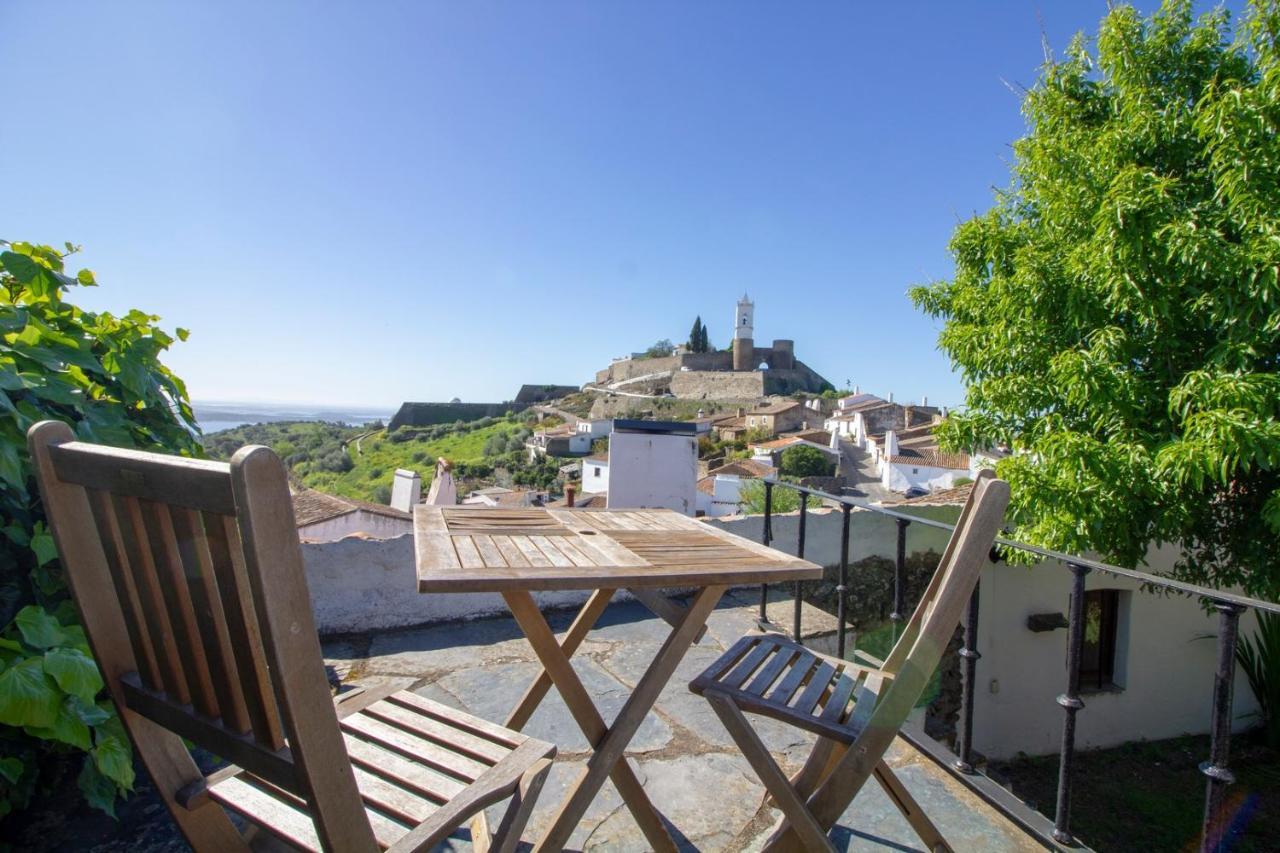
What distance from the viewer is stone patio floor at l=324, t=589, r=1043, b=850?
1630mm

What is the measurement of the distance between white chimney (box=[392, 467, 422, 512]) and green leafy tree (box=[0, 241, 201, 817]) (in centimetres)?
678

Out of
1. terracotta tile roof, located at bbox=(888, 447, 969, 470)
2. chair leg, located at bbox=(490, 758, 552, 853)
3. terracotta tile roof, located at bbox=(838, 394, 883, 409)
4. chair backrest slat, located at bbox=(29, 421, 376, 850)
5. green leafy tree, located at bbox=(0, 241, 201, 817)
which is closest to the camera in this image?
chair backrest slat, located at bbox=(29, 421, 376, 850)

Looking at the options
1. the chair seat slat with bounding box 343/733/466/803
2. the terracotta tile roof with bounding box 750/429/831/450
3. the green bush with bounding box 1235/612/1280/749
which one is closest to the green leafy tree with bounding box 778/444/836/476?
the terracotta tile roof with bounding box 750/429/831/450

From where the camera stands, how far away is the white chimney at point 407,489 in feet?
27.9

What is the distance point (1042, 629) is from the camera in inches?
276

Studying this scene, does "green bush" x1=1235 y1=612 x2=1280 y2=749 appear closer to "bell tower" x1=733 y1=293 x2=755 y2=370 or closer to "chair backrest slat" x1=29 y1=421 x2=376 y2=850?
"chair backrest slat" x1=29 y1=421 x2=376 y2=850

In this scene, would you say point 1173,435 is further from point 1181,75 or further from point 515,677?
point 515,677

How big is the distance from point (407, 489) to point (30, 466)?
8229mm

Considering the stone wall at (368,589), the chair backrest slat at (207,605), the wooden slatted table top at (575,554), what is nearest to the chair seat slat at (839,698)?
the wooden slatted table top at (575,554)

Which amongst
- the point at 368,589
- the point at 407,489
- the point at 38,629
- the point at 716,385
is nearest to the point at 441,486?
the point at 407,489

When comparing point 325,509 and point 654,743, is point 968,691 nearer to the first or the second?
point 654,743

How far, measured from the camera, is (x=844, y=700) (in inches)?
57.7

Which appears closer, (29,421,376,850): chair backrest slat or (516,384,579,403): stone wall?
(29,421,376,850): chair backrest slat

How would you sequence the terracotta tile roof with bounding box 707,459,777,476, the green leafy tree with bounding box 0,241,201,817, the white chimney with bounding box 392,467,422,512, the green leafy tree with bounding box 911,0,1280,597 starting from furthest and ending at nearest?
the terracotta tile roof with bounding box 707,459,777,476 < the white chimney with bounding box 392,467,422,512 < the green leafy tree with bounding box 911,0,1280,597 < the green leafy tree with bounding box 0,241,201,817
